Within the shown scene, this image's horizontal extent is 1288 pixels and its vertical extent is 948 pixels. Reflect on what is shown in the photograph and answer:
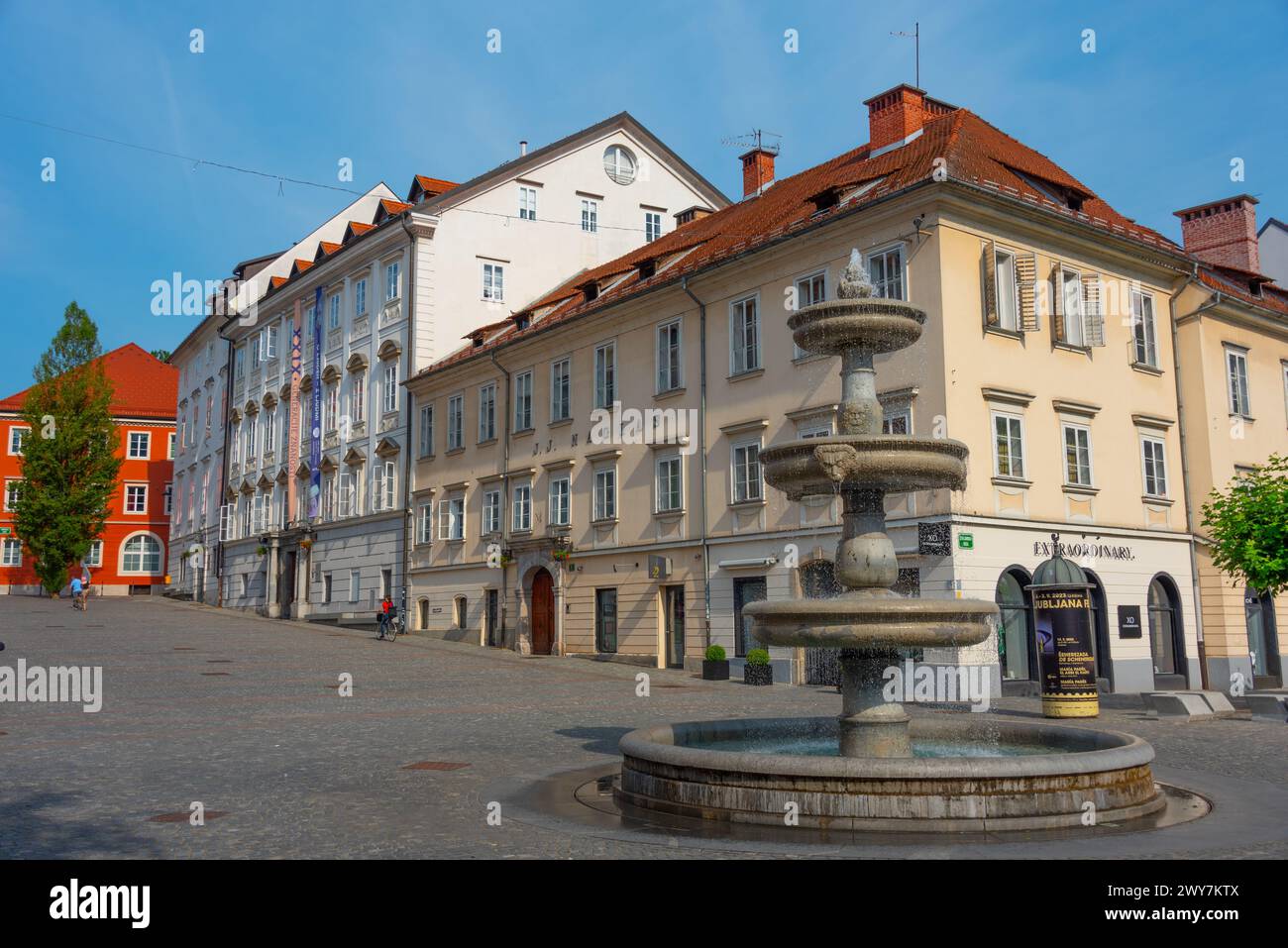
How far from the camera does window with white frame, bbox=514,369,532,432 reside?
33656 millimetres

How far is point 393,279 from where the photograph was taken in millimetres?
40500

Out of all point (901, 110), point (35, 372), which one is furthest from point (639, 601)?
point (35, 372)

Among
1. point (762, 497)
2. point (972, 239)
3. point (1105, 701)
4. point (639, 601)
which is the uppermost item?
point (972, 239)

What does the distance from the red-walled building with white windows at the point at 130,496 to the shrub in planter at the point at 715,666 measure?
171ft

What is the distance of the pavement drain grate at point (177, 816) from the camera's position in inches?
319

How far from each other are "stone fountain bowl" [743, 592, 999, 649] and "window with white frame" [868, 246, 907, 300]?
15.0 metres

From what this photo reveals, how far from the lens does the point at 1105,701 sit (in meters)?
20.9

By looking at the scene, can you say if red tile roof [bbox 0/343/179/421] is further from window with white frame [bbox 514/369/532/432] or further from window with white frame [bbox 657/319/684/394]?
window with white frame [bbox 657/319/684/394]

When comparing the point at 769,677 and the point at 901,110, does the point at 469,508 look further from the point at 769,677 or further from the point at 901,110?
the point at 901,110

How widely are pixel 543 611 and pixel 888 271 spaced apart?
1482 centimetres

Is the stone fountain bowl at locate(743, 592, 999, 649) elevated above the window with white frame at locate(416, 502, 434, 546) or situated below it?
below

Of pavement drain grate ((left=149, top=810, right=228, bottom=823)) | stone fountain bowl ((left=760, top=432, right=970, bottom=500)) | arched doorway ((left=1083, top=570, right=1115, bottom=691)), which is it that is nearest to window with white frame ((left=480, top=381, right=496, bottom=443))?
arched doorway ((left=1083, top=570, right=1115, bottom=691))

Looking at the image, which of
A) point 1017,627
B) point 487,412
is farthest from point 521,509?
point 1017,627
